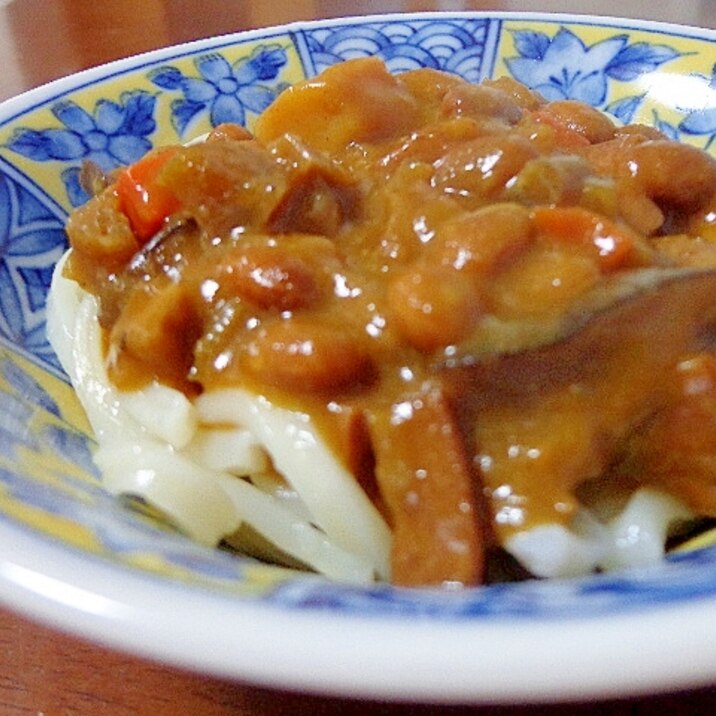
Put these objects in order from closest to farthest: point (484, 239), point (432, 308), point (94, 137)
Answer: point (432, 308)
point (484, 239)
point (94, 137)

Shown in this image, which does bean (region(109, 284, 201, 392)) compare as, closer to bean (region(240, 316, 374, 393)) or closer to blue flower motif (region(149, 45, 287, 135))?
bean (region(240, 316, 374, 393))

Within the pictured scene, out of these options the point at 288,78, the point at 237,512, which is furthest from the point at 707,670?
the point at 288,78

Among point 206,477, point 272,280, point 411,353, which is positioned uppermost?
point 272,280

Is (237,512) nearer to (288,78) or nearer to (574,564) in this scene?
(574,564)

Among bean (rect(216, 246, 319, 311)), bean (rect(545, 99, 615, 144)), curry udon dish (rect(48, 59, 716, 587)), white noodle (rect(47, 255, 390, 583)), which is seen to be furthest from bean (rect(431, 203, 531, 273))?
bean (rect(545, 99, 615, 144))

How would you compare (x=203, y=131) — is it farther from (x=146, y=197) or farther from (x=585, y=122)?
(x=585, y=122)

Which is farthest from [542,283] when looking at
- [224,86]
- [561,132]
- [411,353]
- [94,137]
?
[224,86]

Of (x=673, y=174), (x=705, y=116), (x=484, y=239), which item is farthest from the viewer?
(x=705, y=116)

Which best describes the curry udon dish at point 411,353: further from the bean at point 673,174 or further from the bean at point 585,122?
the bean at point 585,122
